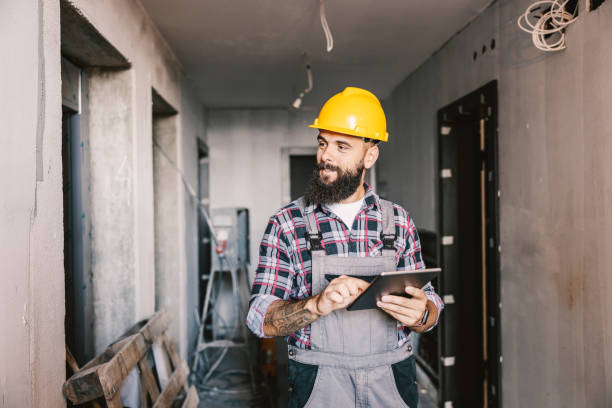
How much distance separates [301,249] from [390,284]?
1.28 feet

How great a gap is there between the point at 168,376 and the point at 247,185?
3417 millimetres

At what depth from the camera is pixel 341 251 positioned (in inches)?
58.7

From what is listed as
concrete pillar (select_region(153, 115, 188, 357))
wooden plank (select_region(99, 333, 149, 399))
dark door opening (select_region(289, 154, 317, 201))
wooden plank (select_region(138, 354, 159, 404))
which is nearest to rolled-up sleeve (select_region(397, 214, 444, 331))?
wooden plank (select_region(99, 333, 149, 399))

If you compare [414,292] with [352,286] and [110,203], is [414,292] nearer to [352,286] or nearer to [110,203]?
[352,286]

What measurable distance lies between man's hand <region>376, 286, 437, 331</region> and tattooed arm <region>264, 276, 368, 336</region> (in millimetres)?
99

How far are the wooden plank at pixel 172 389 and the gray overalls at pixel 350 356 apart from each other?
110cm

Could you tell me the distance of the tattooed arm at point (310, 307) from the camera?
1.21 metres

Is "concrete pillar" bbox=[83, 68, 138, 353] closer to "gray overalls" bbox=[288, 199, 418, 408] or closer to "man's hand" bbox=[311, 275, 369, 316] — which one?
"gray overalls" bbox=[288, 199, 418, 408]

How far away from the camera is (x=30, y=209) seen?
1.22 meters

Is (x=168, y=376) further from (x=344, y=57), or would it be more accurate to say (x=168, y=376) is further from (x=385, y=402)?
(x=344, y=57)

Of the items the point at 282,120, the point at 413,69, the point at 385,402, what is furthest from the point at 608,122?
the point at 282,120

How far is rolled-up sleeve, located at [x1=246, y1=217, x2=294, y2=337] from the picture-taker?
1.38 m

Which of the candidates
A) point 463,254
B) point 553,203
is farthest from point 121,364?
point 463,254

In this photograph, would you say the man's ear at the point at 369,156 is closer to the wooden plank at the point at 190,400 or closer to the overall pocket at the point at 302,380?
the overall pocket at the point at 302,380
